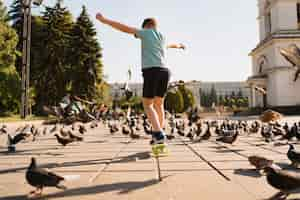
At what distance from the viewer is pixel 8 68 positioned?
39.0 metres

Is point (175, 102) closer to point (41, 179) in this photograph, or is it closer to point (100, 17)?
point (100, 17)

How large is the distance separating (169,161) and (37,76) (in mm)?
44859

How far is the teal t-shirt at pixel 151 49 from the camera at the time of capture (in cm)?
515

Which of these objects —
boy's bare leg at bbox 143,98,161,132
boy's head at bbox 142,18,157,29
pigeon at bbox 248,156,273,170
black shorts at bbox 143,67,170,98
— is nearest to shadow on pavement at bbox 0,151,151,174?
boy's bare leg at bbox 143,98,161,132

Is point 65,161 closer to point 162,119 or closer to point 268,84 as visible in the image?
point 162,119

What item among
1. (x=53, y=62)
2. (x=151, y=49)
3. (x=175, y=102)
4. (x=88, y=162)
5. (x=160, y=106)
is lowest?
(x=88, y=162)

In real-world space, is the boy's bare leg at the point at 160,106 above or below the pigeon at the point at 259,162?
above

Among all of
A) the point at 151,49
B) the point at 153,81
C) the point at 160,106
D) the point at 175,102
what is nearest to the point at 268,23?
the point at 175,102

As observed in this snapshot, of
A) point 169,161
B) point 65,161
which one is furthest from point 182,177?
point 65,161

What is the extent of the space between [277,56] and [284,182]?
4775 cm

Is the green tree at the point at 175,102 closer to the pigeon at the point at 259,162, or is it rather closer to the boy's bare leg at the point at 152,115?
the boy's bare leg at the point at 152,115

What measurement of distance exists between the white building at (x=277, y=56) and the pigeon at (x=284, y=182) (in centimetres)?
4475

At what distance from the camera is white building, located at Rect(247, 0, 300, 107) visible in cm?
4584

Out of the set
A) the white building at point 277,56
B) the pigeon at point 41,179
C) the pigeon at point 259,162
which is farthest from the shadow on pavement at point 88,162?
the white building at point 277,56
